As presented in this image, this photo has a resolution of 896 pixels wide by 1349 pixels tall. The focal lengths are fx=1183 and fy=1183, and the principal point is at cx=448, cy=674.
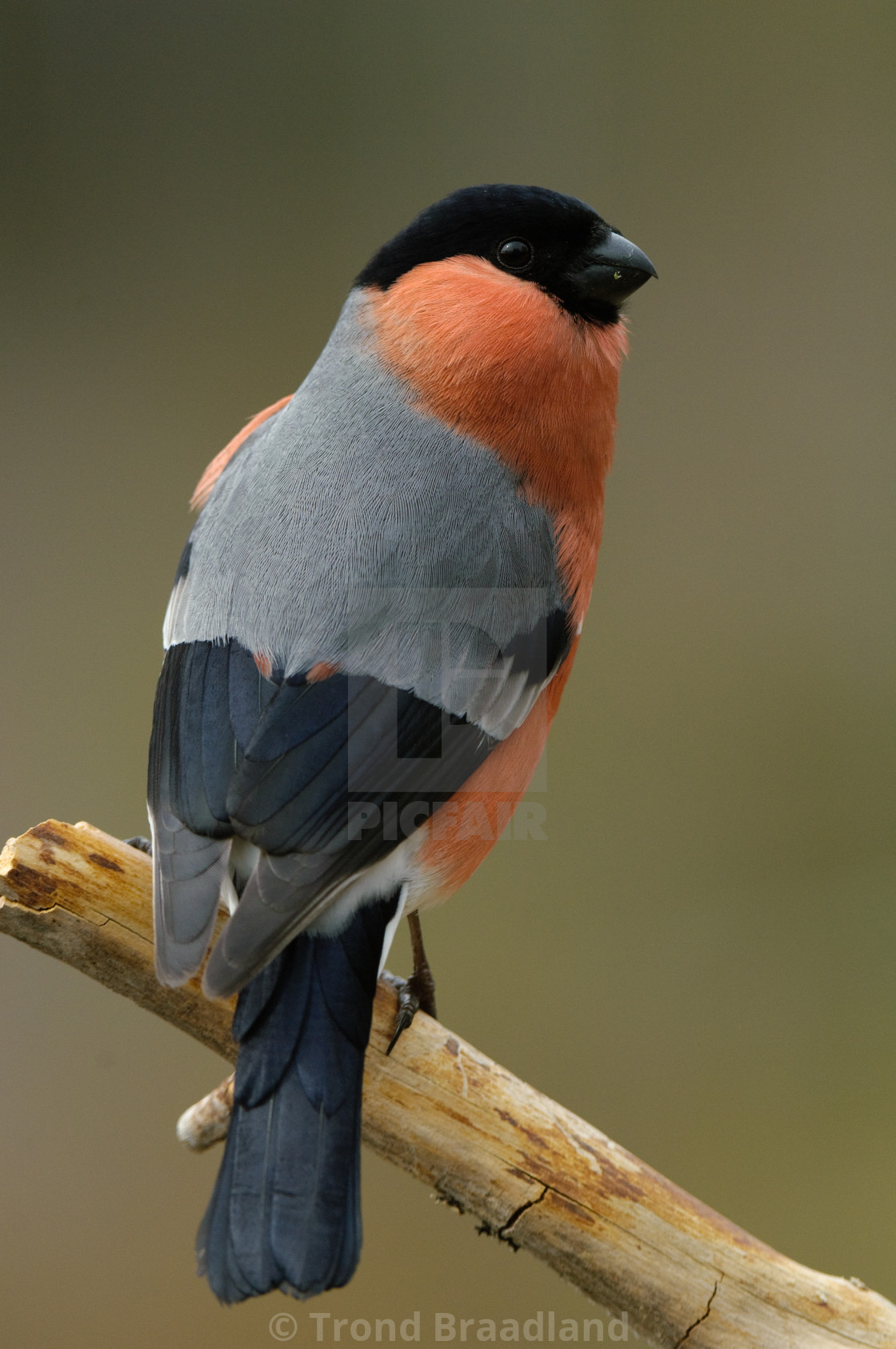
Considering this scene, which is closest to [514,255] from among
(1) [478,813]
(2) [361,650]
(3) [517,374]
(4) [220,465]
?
(3) [517,374]

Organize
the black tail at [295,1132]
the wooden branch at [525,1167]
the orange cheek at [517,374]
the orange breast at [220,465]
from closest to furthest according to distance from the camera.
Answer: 1. the black tail at [295,1132]
2. the wooden branch at [525,1167]
3. the orange cheek at [517,374]
4. the orange breast at [220,465]

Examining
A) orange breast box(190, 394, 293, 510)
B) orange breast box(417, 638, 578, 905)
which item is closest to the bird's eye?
orange breast box(190, 394, 293, 510)

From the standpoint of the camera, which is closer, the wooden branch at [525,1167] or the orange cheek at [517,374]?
the wooden branch at [525,1167]

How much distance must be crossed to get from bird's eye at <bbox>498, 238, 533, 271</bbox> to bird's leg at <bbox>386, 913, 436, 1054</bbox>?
0.90m

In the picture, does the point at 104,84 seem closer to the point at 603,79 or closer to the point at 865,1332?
the point at 603,79

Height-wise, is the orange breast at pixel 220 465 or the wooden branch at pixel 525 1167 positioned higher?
the orange breast at pixel 220 465

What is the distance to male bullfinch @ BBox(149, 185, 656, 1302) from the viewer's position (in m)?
1.21

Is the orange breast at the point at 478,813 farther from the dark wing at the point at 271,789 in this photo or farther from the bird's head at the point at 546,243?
the bird's head at the point at 546,243

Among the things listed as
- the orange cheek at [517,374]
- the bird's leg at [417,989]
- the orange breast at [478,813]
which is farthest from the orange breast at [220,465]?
the bird's leg at [417,989]

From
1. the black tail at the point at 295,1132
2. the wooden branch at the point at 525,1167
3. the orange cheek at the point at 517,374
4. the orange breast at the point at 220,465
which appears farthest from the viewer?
the orange breast at the point at 220,465

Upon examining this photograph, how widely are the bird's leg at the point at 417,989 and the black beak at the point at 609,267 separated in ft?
2.95

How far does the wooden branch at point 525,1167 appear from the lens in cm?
134

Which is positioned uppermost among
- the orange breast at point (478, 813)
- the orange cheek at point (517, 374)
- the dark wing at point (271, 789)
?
the orange cheek at point (517, 374)

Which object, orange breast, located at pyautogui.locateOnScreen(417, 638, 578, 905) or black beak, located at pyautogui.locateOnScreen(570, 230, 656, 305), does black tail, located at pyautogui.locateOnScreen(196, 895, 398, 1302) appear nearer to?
orange breast, located at pyautogui.locateOnScreen(417, 638, 578, 905)
